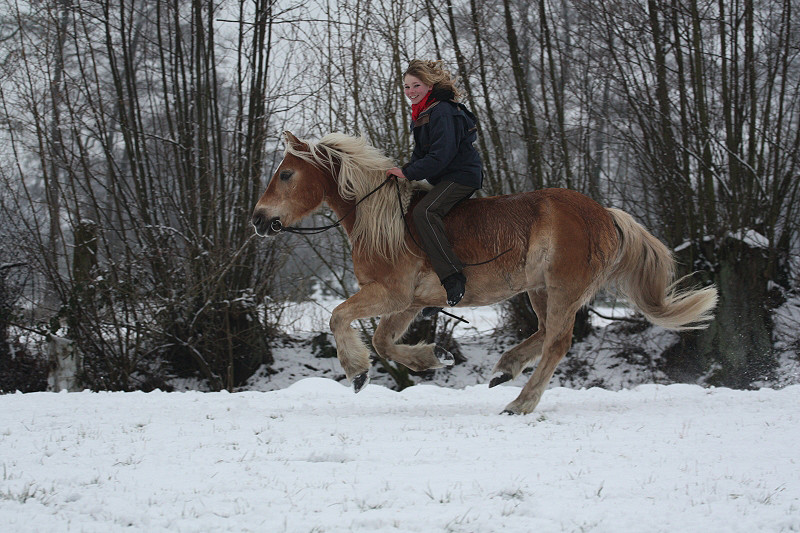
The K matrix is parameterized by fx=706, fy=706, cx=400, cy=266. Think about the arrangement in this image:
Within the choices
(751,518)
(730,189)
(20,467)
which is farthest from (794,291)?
(20,467)

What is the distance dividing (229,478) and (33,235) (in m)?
8.52

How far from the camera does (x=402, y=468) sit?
373cm

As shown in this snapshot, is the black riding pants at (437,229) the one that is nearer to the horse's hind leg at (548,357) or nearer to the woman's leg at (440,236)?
the woman's leg at (440,236)

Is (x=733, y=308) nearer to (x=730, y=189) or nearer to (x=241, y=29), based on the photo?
(x=730, y=189)

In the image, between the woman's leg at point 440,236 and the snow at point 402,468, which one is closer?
the snow at point 402,468

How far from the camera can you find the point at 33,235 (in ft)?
34.5

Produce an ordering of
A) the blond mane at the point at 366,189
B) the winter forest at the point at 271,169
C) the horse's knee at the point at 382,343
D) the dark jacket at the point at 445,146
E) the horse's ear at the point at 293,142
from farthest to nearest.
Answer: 1. the winter forest at the point at 271,169
2. the horse's knee at the point at 382,343
3. the horse's ear at the point at 293,142
4. the blond mane at the point at 366,189
5. the dark jacket at the point at 445,146

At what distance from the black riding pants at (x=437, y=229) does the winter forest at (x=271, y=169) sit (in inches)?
204

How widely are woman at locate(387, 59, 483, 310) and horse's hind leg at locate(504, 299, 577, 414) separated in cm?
83

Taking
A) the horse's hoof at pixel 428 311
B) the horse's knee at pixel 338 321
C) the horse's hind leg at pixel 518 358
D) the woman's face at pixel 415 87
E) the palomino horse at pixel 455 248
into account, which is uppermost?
the woman's face at pixel 415 87

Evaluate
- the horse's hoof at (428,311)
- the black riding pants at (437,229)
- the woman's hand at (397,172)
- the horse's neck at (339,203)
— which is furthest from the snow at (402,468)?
the woman's hand at (397,172)

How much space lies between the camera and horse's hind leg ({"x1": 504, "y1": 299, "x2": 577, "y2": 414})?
224 inches

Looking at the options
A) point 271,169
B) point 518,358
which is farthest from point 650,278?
point 271,169

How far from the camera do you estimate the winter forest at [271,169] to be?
1059cm
